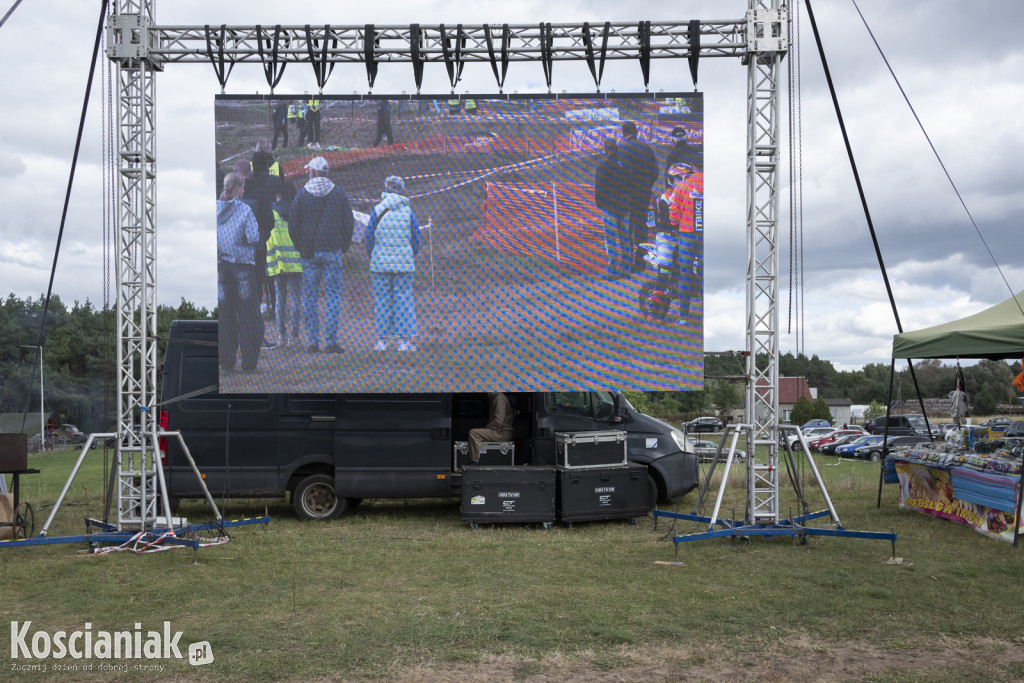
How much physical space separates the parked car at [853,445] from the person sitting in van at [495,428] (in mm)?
24491

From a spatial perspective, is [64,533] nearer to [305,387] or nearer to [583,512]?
[305,387]

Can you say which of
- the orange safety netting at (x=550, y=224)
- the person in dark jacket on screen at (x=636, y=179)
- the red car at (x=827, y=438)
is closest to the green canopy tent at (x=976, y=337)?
the person in dark jacket on screen at (x=636, y=179)

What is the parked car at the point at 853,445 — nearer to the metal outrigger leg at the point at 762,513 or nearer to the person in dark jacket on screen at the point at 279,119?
the metal outrigger leg at the point at 762,513

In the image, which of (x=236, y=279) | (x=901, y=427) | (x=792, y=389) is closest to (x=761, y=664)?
(x=236, y=279)

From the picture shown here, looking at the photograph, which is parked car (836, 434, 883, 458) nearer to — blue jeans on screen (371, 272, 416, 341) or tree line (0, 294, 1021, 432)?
tree line (0, 294, 1021, 432)

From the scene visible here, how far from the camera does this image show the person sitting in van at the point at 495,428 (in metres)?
10.4

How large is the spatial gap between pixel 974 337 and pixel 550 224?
5.16 m

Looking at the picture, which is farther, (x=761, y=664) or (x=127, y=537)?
(x=127, y=537)

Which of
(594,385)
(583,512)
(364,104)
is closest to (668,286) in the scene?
(594,385)

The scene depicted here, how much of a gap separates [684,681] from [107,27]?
932 centimetres

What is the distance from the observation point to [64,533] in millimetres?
9953

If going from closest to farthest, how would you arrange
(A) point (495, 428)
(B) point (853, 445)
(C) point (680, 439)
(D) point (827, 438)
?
1. (A) point (495, 428)
2. (C) point (680, 439)
3. (B) point (853, 445)
4. (D) point (827, 438)

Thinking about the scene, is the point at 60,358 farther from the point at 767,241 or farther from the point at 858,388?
the point at 858,388

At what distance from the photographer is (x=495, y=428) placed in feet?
34.7
